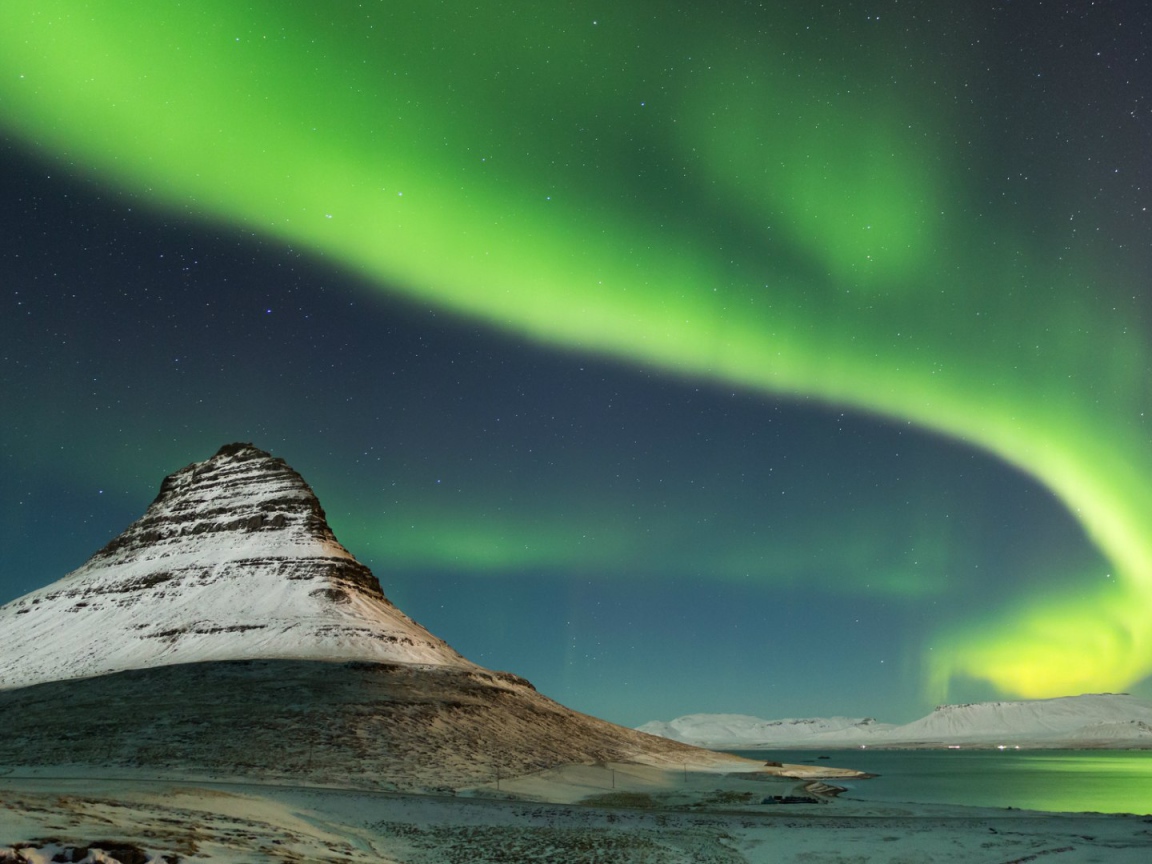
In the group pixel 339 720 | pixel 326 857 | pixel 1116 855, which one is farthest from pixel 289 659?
pixel 1116 855

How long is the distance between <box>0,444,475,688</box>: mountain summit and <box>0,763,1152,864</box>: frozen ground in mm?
64775

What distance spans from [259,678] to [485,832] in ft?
197

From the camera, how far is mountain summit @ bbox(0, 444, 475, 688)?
10244 centimetres

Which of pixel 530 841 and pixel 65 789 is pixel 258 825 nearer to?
pixel 530 841

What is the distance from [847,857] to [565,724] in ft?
217

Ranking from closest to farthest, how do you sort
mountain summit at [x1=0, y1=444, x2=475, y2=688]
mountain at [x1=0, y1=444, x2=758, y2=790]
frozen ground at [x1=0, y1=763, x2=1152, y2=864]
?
frozen ground at [x1=0, y1=763, x2=1152, y2=864] < mountain at [x1=0, y1=444, x2=758, y2=790] < mountain summit at [x1=0, y1=444, x2=475, y2=688]

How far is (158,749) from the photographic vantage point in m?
57.3

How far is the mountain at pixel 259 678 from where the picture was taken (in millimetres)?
57688

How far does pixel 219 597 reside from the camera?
126m

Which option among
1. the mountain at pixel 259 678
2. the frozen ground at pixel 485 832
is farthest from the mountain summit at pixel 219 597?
the frozen ground at pixel 485 832

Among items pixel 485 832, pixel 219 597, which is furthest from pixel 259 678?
pixel 485 832

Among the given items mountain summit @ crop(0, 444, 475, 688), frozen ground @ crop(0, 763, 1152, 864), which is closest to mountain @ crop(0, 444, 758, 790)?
mountain summit @ crop(0, 444, 475, 688)

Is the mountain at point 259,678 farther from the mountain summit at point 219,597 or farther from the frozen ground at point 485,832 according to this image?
the frozen ground at point 485,832

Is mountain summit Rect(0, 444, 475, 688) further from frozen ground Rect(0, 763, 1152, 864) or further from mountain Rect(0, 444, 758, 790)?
frozen ground Rect(0, 763, 1152, 864)
